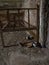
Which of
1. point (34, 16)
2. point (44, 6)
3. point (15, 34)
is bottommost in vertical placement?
point (15, 34)

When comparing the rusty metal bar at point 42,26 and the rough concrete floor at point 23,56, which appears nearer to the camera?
the rough concrete floor at point 23,56

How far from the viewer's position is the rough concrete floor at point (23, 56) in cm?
333

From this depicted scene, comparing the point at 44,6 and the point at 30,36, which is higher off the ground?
the point at 44,6

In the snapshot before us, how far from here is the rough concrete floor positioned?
3.33 meters

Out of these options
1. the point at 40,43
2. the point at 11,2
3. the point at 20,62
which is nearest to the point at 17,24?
the point at 11,2

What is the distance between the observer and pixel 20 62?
10.9 feet

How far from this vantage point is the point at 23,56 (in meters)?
3.63

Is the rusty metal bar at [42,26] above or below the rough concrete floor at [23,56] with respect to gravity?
above

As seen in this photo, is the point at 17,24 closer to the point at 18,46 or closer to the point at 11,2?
the point at 11,2

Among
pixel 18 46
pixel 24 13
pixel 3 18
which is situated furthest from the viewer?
pixel 3 18

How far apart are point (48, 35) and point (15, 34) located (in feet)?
5.62

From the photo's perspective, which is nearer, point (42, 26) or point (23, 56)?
point (23, 56)

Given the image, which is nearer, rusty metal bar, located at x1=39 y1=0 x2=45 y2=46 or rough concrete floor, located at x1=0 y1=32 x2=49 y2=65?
rough concrete floor, located at x1=0 y1=32 x2=49 y2=65

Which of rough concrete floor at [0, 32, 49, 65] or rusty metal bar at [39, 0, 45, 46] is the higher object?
rusty metal bar at [39, 0, 45, 46]
